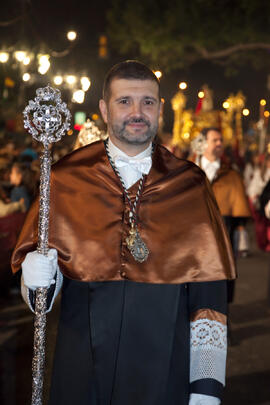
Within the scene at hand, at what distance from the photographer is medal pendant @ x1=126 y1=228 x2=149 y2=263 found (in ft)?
8.62

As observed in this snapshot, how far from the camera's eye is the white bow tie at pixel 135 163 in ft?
9.16

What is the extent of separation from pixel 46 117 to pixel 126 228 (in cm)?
63

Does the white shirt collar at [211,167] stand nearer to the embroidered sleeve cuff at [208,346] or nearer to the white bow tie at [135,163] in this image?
the white bow tie at [135,163]

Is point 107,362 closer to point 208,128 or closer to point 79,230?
point 79,230

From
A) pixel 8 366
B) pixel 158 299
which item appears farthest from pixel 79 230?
pixel 8 366

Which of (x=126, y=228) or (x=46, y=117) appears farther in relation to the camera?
(x=126, y=228)

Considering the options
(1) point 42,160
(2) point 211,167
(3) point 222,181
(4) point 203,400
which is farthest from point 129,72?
(3) point 222,181

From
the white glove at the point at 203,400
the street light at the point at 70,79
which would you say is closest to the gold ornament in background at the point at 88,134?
the white glove at the point at 203,400

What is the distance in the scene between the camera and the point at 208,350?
8.50 feet

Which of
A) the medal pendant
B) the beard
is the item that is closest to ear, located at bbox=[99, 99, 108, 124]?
the beard

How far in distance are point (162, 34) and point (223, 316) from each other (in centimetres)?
2151

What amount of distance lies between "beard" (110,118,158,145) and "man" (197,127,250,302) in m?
3.82

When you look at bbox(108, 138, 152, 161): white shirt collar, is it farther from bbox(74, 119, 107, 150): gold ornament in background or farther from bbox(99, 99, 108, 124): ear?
bbox(74, 119, 107, 150): gold ornament in background

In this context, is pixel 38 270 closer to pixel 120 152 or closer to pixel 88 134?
pixel 120 152
